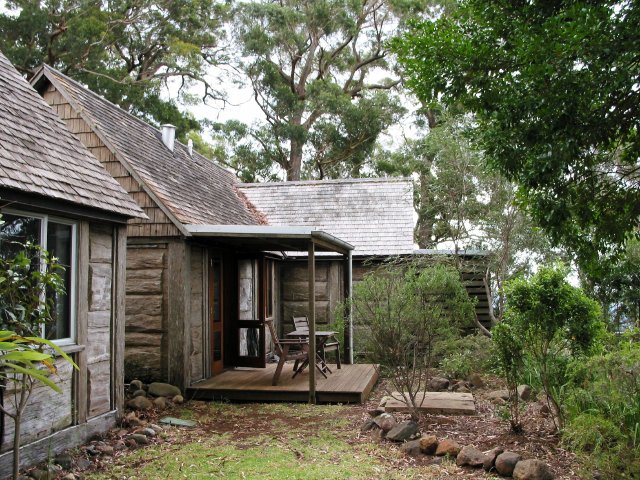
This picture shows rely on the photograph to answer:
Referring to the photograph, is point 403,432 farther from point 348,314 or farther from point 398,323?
point 348,314

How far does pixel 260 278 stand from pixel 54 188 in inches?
252

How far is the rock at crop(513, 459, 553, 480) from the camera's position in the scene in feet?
16.3

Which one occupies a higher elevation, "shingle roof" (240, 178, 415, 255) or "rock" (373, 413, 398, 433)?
"shingle roof" (240, 178, 415, 255)

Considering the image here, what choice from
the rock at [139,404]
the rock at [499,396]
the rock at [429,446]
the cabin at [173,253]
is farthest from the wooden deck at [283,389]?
the rock at [429,446]

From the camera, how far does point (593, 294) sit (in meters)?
12.8

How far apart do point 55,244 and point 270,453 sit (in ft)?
10.4

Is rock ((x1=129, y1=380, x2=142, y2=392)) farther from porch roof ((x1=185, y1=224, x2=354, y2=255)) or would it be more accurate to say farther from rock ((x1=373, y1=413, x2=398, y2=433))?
rock ((x1=373, y1=413, x2=398, y2=433))

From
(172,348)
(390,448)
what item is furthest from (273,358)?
(390,448)

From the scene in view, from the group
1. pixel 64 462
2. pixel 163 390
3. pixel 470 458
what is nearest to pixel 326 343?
pixel 163 390

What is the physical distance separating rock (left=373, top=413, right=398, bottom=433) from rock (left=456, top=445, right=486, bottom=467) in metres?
1.16

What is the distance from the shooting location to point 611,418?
5.08 meters

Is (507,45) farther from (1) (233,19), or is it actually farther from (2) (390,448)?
(1) (233,19)

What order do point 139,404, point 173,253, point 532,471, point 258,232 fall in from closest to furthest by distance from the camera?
point 532,471, point 139,404, point 258,232, point 173,253

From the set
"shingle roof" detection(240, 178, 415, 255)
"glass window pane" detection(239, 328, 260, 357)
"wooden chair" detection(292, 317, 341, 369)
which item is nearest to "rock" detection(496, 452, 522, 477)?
"wooden chair" detection(292, 317, 341, 369)
